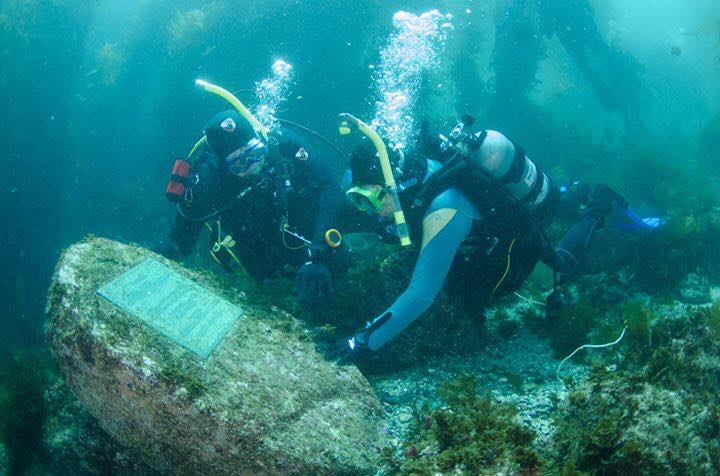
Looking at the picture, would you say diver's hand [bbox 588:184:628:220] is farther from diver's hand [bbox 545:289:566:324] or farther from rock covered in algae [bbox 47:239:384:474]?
rock covered in algae [bbox 47:239:384:474]

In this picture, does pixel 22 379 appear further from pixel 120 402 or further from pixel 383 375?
pixel 383 375

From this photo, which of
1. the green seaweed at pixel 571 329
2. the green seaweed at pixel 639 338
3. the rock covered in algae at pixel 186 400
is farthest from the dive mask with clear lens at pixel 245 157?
the green seaweed at pixel 639 338

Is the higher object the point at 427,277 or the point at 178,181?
the point at 178,181

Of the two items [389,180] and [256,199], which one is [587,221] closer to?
[389,180]

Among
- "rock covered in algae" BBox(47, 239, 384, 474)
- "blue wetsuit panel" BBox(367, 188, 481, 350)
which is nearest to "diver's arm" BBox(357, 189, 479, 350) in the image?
"blue wetsuit panel" BBox(367, 188, 481, 350)

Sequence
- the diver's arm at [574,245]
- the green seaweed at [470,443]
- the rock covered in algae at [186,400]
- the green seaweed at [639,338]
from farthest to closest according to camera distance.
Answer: the diver's arm at [574,245]
the green seaweed at [639,338]
the rock covered in algae at [186,400]
the green seaweed at [470,443]

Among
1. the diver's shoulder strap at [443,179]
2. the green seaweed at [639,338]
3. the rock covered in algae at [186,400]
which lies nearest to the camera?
the rock covered in algae at [186,400]

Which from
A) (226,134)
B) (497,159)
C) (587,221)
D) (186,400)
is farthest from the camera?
(587,221)

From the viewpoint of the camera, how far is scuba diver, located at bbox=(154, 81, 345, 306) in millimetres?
5188

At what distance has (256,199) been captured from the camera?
5.61 meters

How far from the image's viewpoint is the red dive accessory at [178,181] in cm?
515

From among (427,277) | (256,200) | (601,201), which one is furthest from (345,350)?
(601,201)

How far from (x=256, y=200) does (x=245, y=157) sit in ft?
2.26

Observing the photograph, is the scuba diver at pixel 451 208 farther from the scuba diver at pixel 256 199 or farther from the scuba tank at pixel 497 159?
the scuba diver at pixel 256 199
